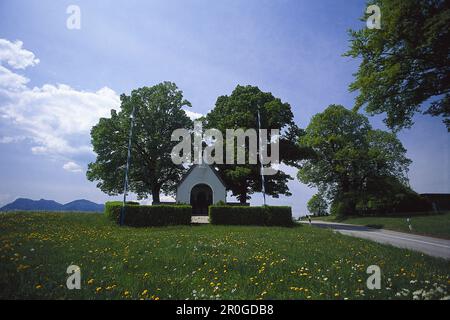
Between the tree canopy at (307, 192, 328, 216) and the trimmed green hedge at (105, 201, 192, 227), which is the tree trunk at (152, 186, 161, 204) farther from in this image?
the tree canopy at (307, 192, 328, 216)

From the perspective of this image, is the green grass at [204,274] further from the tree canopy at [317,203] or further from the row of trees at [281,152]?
the tree canopy at [317,203]

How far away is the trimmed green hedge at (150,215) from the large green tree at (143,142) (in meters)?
14.3

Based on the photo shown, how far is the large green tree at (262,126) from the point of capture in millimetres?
35625

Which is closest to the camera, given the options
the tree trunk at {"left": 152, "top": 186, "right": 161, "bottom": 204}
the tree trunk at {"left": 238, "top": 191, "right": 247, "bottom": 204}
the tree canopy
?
the tree trunk at {"left": 238, "top": 191, "right": 247, "bottom": 204}

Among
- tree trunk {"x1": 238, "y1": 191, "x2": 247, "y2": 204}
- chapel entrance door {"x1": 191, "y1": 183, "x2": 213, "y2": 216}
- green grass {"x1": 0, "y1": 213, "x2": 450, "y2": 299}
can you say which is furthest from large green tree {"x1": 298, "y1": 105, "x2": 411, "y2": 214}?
green grass {"x1": 0, "y1": 213, "x2": 450, "y2": 299}

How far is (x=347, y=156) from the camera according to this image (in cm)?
3841

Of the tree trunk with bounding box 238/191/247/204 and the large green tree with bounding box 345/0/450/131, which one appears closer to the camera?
the large green tree with bounding box 345/0/450/131

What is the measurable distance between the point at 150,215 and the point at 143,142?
1887 centimetres

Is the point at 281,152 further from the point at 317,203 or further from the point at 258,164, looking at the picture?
the point at 317,203

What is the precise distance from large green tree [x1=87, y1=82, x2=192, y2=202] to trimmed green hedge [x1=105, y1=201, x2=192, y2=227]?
14.3 m

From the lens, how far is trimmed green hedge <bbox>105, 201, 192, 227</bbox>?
69.7 ft

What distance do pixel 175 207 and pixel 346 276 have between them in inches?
724

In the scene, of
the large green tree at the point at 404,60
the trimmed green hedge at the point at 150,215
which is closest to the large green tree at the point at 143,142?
the trimmed green hedge at the point at 150,215
